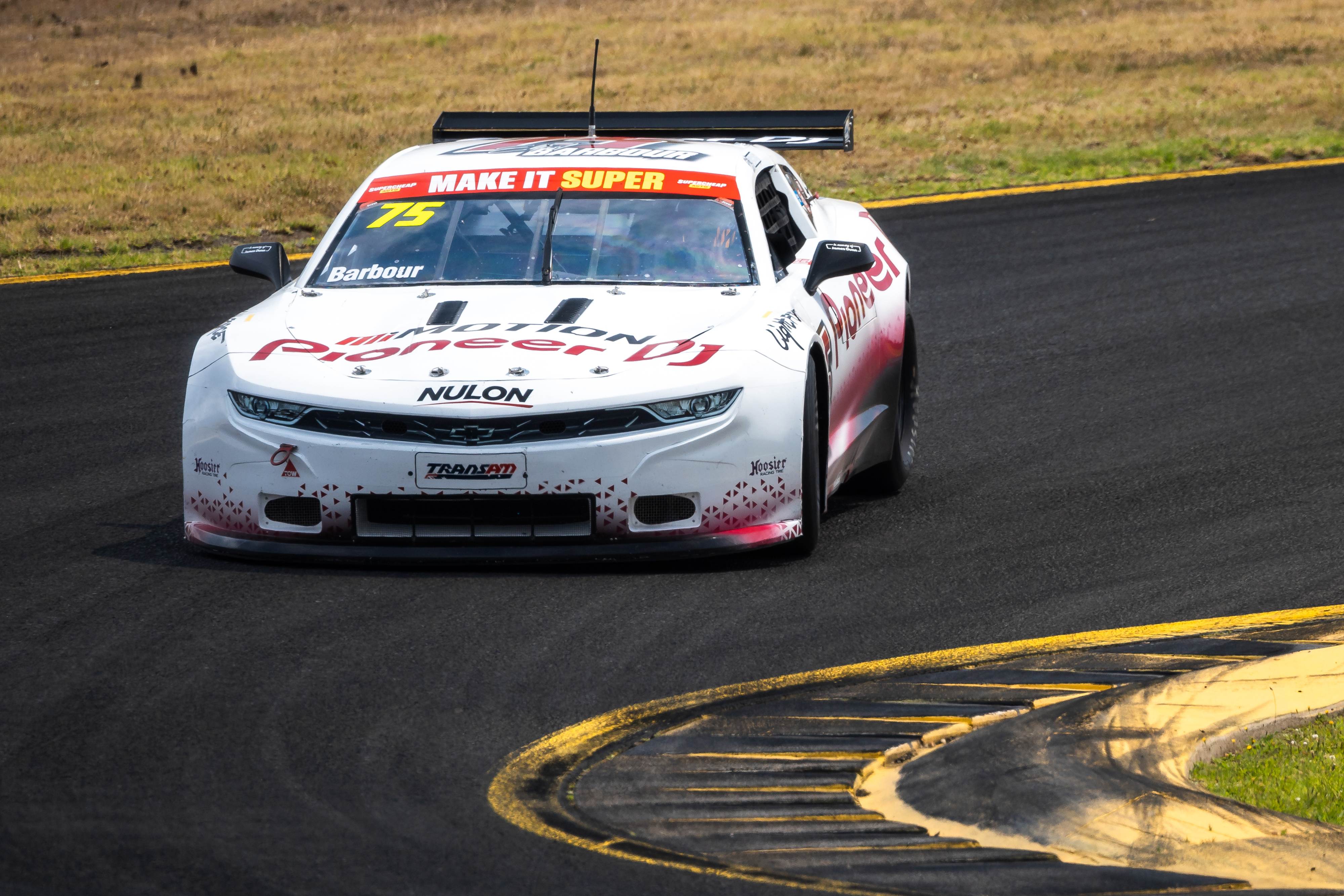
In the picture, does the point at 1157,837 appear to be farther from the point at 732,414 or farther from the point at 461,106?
the point at 461,106

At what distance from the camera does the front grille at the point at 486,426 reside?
21.0ft

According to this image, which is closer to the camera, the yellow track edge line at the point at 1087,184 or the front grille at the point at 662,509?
the front grille at the point at 662,509

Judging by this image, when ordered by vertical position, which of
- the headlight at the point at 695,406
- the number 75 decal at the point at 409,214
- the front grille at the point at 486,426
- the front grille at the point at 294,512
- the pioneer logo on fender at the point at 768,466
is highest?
the number 75 decal at the point at 409,214

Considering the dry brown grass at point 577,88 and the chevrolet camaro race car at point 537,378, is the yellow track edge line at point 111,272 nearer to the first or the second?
the dry brown grass at point 577,88

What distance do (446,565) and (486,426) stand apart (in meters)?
0.52

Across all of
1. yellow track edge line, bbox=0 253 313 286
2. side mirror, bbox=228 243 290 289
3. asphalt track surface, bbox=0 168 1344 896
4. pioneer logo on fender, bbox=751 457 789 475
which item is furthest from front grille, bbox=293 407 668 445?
yellow track edge line, bbox=0 253 313 286

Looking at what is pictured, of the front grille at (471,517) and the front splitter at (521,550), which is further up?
the front grille at (471,517)

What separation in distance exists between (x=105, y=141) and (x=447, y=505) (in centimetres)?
1644

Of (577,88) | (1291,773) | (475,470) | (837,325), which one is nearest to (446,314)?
(475,470)

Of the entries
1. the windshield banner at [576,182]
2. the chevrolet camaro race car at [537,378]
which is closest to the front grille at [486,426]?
the chevrolet camaro race car at [537,378]

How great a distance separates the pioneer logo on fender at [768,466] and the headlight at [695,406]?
0.72ft

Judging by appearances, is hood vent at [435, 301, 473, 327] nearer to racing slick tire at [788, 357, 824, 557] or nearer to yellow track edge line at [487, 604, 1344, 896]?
racing slick tire at [788, 357, 824, 557]

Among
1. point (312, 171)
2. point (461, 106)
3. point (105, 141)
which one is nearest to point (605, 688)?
point (312, 171)

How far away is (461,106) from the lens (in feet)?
83.2
